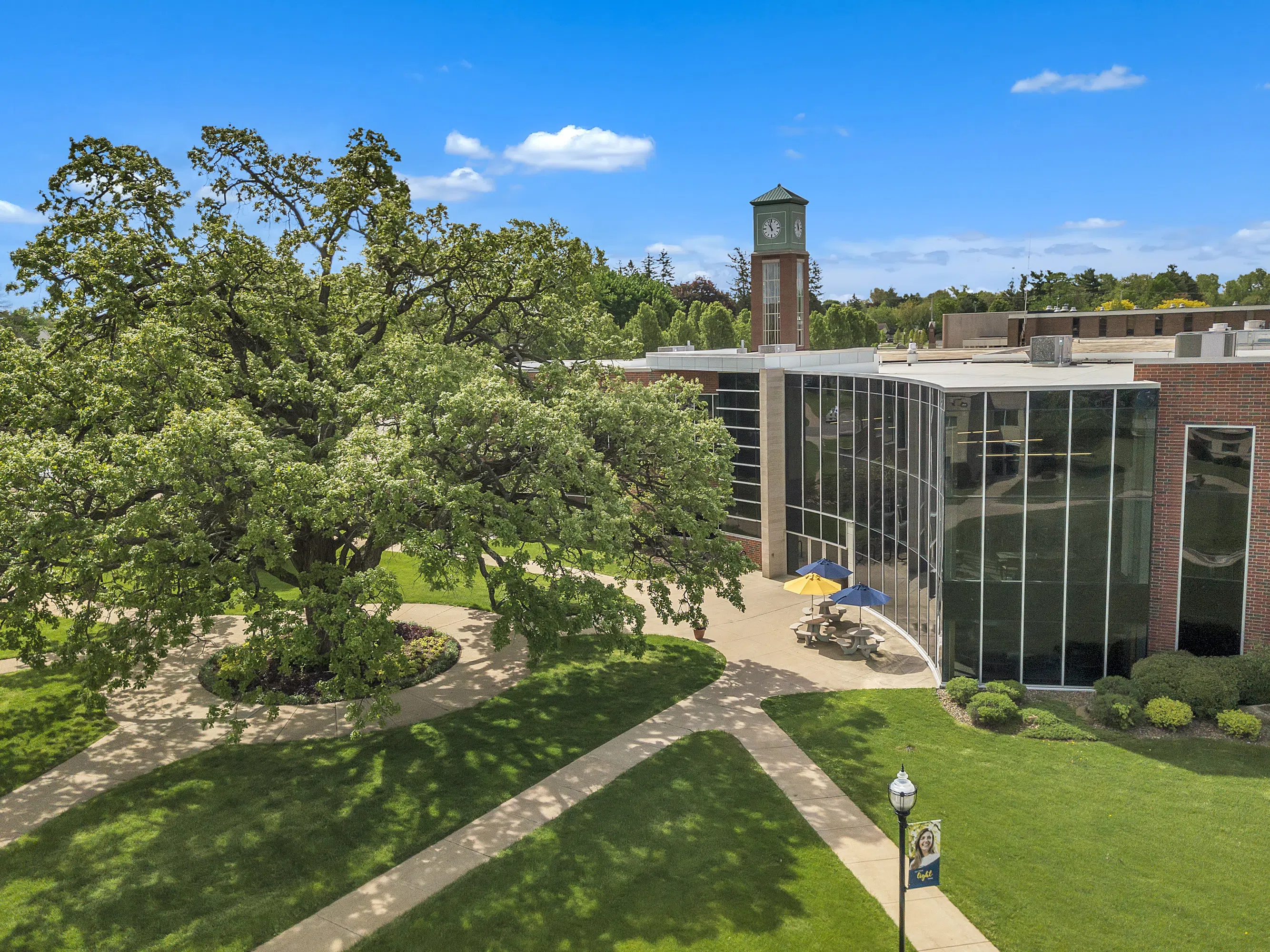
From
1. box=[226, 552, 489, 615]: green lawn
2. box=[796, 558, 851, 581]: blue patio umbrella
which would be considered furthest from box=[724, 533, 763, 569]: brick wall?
box=[226, 552, 489, 615]: green lawn

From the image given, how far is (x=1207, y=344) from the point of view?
21.3 meters

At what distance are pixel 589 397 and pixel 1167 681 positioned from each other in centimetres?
1384

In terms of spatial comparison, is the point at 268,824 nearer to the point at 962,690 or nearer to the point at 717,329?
the point at 962,690

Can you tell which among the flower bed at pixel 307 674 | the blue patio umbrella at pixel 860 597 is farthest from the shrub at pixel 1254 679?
the flower bed at pixel 307 674

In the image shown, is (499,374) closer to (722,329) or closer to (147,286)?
(147,286)

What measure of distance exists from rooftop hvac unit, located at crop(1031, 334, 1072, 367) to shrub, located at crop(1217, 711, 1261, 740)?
36.7ft

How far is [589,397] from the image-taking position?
21.1 m

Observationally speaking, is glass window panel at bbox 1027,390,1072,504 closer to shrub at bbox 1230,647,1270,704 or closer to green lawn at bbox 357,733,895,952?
shrub at bbox 1230,647,1270,704

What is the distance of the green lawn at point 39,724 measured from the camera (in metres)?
19.6

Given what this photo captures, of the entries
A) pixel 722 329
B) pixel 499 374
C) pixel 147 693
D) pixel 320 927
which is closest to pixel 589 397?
pixel 499 374

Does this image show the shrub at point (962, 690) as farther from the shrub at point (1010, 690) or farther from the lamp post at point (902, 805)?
the lamp post at point (902, 805)

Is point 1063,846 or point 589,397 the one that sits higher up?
point 589,397

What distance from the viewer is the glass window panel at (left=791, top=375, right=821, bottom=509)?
30.0 meters

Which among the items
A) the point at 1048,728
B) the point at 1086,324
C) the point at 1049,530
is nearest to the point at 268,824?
the point at 1048,728
